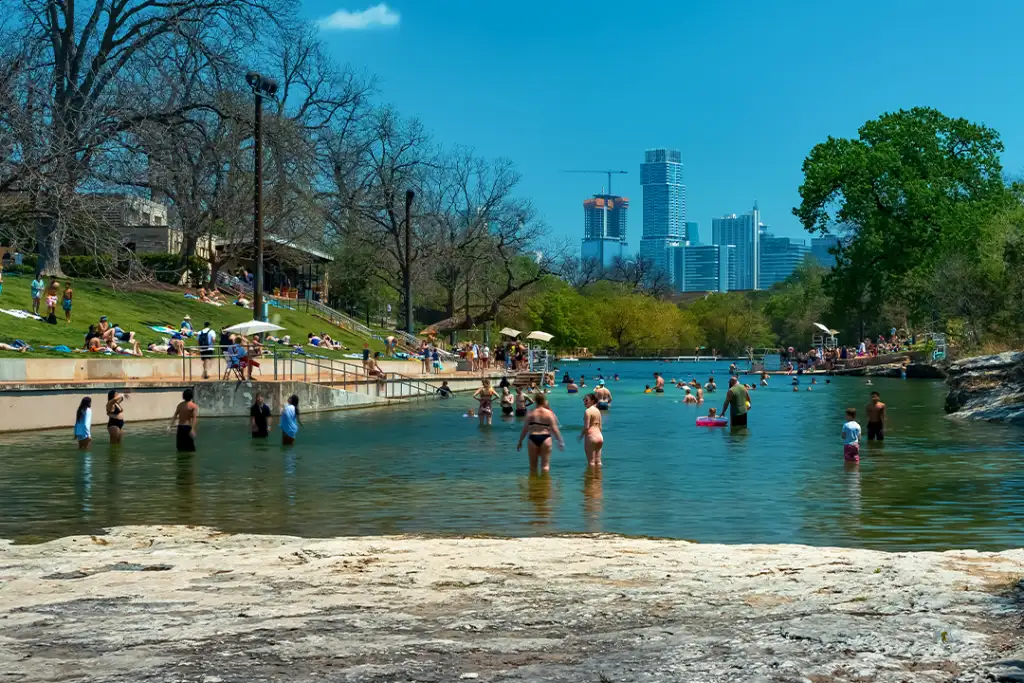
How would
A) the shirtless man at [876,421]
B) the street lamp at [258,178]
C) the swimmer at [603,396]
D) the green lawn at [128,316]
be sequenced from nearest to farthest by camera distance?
the shirtless man at [876,421] < the green lawn at [128,316] < the swimmer at [603,396] < the street lamp at [258,178]

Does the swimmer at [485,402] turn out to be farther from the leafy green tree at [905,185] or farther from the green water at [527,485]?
the leafy green tree at [905,185]

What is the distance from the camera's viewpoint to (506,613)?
9.56 metres

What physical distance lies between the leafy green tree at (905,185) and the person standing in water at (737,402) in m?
41.4

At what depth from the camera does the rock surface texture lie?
38.4m

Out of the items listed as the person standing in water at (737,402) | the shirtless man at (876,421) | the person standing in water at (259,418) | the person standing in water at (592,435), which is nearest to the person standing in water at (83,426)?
the person standing in water at (259,418)

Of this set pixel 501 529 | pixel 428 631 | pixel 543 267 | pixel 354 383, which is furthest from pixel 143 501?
pixel 543 267

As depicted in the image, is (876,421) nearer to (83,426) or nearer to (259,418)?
(259,418)

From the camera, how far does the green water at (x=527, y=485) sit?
16.4 metres

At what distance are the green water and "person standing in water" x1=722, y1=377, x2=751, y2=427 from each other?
0.75m

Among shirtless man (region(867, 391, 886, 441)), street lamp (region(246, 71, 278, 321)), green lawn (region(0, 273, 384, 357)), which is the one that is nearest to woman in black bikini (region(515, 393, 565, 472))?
shirtless man (region(867, 391, 886, 441))

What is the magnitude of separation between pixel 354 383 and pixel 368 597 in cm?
3723

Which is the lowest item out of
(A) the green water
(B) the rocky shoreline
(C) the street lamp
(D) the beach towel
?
(A) the green water

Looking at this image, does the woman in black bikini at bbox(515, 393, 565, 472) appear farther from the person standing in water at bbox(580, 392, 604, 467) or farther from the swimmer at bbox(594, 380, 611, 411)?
the swimmer at bbox(594, 380, 611, 411)

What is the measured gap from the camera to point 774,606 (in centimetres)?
966
